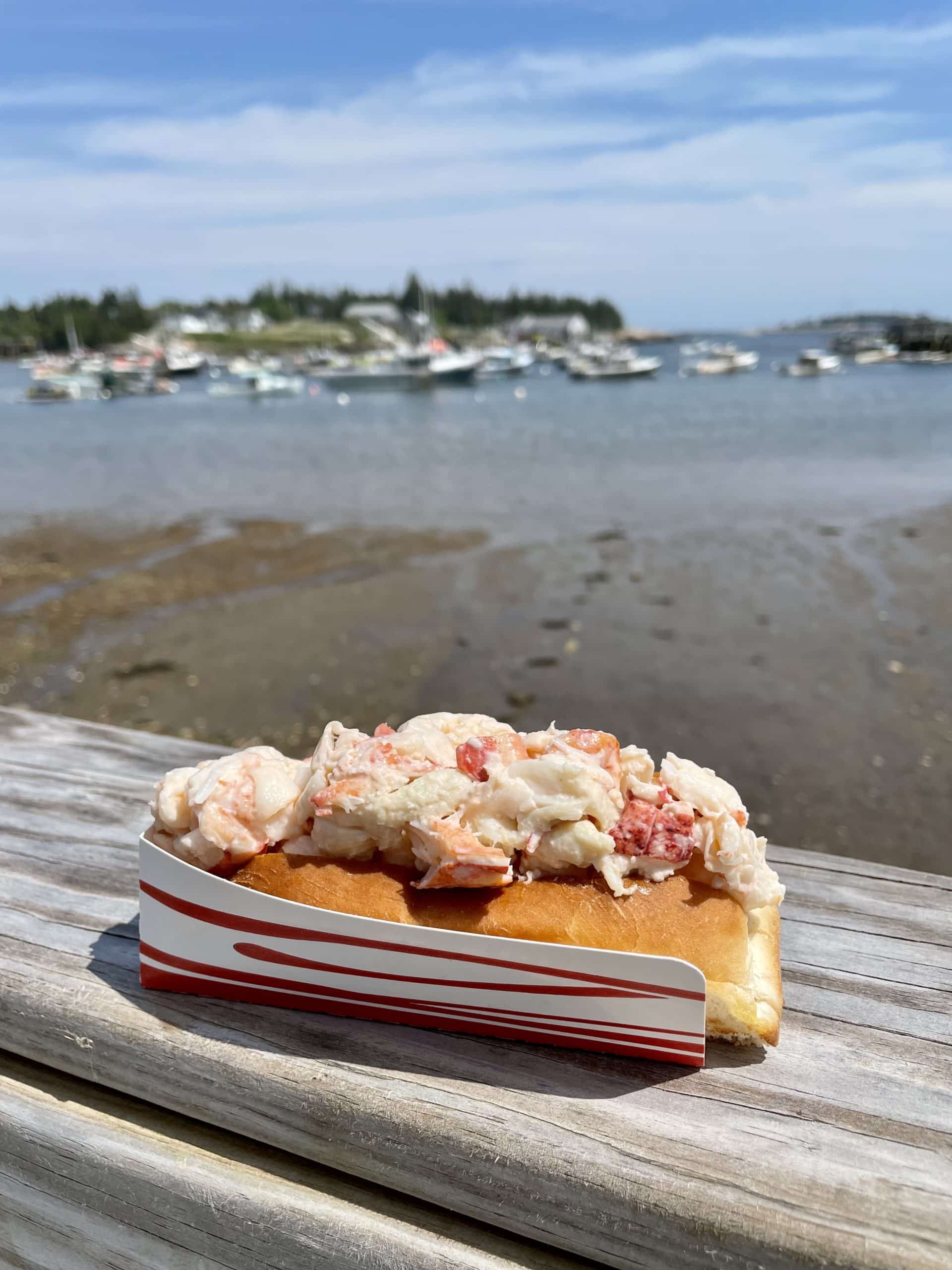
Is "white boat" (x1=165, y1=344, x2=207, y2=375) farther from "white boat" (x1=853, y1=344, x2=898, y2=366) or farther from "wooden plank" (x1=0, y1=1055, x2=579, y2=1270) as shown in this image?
"wooden plank" (x1=0, y1=1055, x2=579, y2=1270)

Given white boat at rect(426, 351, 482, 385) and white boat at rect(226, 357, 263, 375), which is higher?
white boat at rect(226, 357, 263, 375)

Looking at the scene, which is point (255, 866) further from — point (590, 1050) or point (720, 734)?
point (720, 734)

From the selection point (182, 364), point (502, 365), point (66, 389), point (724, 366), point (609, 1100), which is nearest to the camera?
point (609, 1100)

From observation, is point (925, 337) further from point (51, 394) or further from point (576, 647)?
point (576, 647)

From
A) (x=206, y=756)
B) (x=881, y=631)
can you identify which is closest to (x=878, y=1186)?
(x=206, y=756)

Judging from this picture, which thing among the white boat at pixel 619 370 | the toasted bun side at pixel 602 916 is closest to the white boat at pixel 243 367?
the white boat at pixel 619 370

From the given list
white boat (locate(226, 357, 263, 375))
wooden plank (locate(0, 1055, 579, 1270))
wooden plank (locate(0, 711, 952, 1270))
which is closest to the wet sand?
wooden plank (locate(0, 711, 952, 1270))

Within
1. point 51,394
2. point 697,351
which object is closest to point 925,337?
point 697,351
